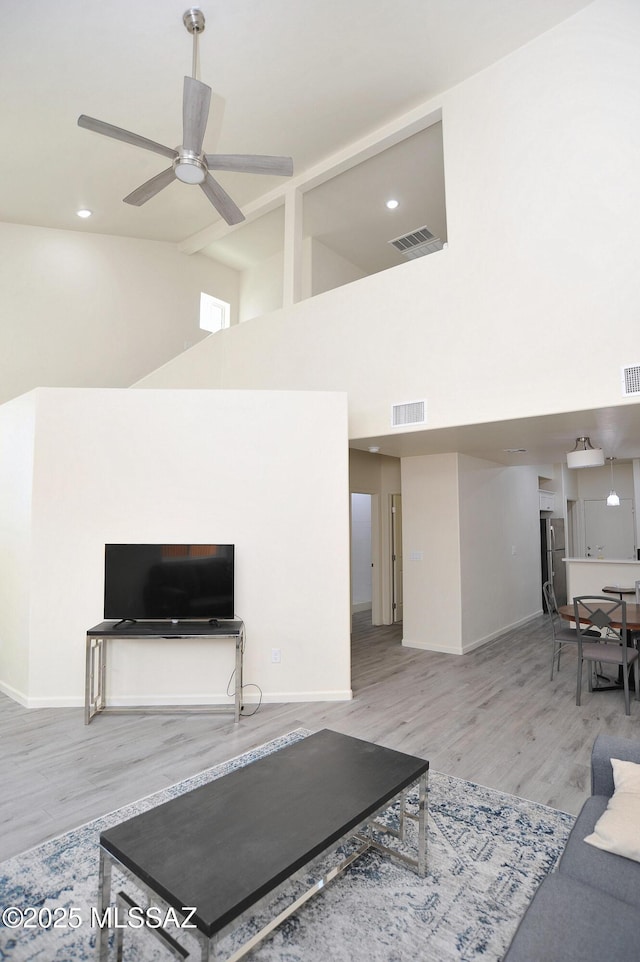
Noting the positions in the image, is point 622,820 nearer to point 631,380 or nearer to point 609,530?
point 631,380

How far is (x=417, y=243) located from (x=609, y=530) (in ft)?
23.7

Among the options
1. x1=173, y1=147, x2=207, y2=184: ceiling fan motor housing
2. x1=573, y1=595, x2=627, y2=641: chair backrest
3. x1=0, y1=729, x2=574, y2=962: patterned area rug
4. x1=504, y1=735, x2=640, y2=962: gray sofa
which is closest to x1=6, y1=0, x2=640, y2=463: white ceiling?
x1=173, y1=147, x2=207, y2=184: ceiling fan motor housing

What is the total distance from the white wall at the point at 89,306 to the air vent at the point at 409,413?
4.17 metres

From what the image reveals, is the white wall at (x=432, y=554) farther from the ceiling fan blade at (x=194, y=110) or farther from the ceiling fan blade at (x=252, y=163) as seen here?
the ceiling fan blade at (x=194, y=110)

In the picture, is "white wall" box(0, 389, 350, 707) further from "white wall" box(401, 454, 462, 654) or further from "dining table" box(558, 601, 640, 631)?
"white wall" box(401, 454, 462, 654)

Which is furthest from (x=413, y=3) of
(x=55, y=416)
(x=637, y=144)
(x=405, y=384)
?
(x=55, y=416)

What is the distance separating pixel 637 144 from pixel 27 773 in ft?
19.9

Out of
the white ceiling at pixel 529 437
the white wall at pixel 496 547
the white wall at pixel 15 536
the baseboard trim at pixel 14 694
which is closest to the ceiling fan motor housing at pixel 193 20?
the white wall at pixel 15 536

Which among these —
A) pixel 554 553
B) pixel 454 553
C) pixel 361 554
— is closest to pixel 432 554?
pixel 454 553

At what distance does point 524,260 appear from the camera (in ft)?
14.4

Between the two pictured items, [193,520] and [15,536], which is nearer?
[193,520]

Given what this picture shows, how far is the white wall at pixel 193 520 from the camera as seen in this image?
4.50 meters

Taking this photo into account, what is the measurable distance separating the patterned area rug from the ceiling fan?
4164 mm

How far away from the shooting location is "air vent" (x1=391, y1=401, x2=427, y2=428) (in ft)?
16.5
